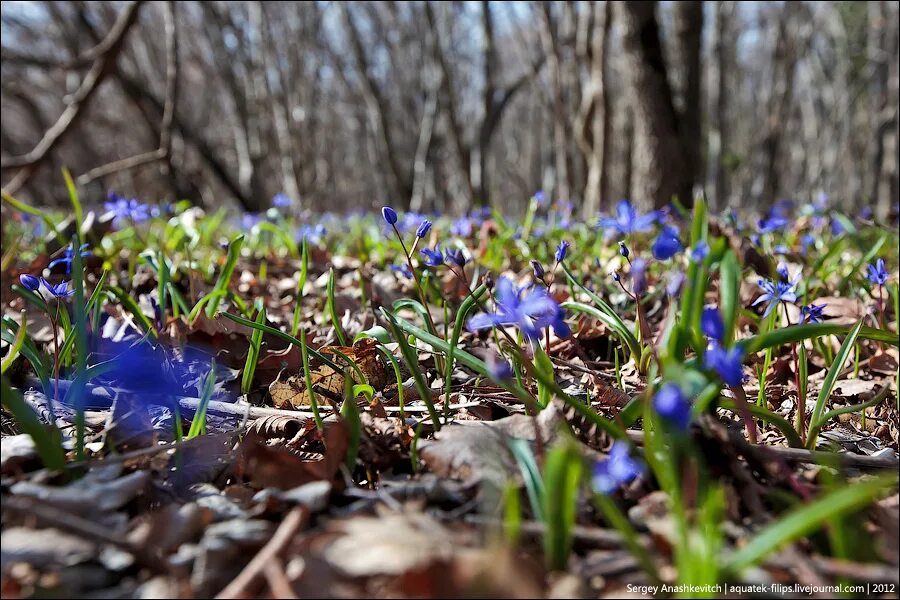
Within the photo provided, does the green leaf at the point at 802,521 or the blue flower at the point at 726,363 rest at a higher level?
the blue flower at the point at 726,363

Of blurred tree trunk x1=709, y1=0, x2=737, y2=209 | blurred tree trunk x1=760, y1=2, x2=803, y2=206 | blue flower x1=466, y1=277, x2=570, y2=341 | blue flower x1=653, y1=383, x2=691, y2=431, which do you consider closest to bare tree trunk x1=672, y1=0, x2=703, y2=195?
blurred tree trunk x1=709, y1=0, x2=737, y2=209

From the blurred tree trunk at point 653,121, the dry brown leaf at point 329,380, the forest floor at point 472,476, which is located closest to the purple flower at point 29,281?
the forest floor at point 472,476

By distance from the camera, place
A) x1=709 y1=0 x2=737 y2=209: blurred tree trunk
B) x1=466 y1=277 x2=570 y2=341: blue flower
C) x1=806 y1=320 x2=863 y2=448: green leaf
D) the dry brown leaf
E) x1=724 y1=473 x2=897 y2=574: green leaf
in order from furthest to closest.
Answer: x1=709 y1=0 x2=737 y2=209: blurred tree trunk, the dry brown leaf, x1=806 y1=320 x2=863 y2=448: green leaf, x1=466 y1=277 x2=570 y2=341: blue flower, x1=724 y1=473 x2=897 y2=574: green leaf

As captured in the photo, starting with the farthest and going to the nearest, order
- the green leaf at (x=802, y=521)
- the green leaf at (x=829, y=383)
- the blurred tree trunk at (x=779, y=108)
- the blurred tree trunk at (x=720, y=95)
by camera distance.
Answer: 1. the blurred tree trunk at (x=779, y=108)
2. the blurred tree trunk at (x=720, y=95)
3. the green leaf at (x=829, y=383)
4. the green leaf at (x=802, y=521)

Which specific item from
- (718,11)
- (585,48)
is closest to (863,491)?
(585,48)

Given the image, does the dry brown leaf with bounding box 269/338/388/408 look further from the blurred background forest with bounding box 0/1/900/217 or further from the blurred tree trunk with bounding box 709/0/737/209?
the blurred tree trunk with bounding box 709/0/737/209

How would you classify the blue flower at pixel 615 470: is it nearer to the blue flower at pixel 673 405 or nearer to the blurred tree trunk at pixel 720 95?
the blue flower at pixel 673 405
